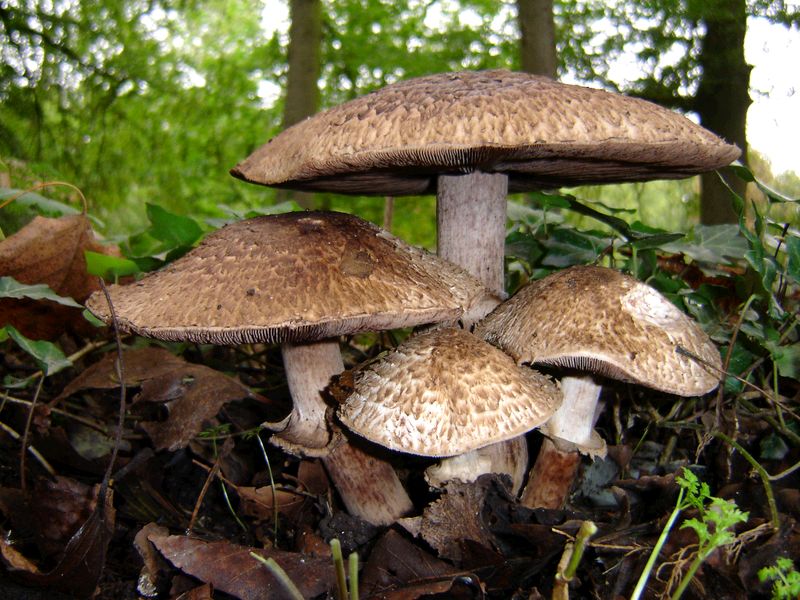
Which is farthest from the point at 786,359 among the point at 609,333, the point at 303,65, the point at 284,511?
the point at 303,65

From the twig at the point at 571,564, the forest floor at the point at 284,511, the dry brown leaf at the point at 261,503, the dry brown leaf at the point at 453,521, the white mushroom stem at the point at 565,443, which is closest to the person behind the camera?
the twig at the point at 571,564

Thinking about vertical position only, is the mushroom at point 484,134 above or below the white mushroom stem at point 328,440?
above

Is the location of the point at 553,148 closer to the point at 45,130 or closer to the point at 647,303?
the point at 647,303

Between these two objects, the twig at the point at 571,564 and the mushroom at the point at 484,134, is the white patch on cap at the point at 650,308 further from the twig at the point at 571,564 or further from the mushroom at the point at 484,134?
the twig at the point at 571,564

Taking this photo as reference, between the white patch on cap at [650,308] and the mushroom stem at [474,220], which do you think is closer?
the white patch on cap at [650,308]

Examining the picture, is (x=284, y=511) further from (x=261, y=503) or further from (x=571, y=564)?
(x=571, y=564)

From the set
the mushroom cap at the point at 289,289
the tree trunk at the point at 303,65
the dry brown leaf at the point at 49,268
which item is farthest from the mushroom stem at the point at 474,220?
the tree trunk at the point at 303,65

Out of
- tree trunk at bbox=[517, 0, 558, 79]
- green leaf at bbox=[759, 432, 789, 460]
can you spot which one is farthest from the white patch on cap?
tree trunk at bbox=[517, 0, 558, 79]
